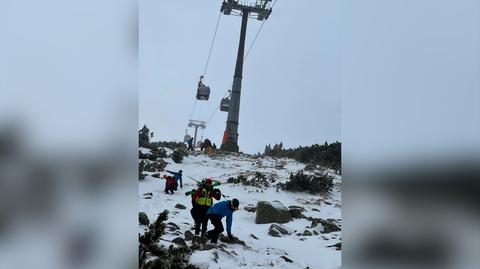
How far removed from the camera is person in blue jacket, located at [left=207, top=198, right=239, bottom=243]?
29.4ft

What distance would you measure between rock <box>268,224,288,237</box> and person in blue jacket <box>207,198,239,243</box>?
3.83ft

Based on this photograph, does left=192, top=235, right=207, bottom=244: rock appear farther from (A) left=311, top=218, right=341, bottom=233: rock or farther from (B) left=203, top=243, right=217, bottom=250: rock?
(A) left=311, top=218, right=341, bottom=233: rock

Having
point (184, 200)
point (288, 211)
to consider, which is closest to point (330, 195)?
point (288, 211)

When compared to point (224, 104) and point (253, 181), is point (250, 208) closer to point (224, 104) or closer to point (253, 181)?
point (253, 181)

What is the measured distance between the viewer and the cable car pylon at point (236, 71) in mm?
24844

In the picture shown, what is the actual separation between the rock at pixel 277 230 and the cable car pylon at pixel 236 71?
14095 mm

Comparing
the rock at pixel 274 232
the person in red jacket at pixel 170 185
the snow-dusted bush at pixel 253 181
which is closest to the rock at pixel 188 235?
the rock at pixel 274 232

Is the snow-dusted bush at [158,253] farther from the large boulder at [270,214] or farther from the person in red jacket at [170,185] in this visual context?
the person in red jacket at [170,185]

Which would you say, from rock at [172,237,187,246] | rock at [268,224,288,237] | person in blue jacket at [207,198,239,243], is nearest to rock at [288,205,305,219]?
rock at [268,224,288,237]

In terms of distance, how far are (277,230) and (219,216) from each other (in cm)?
151
